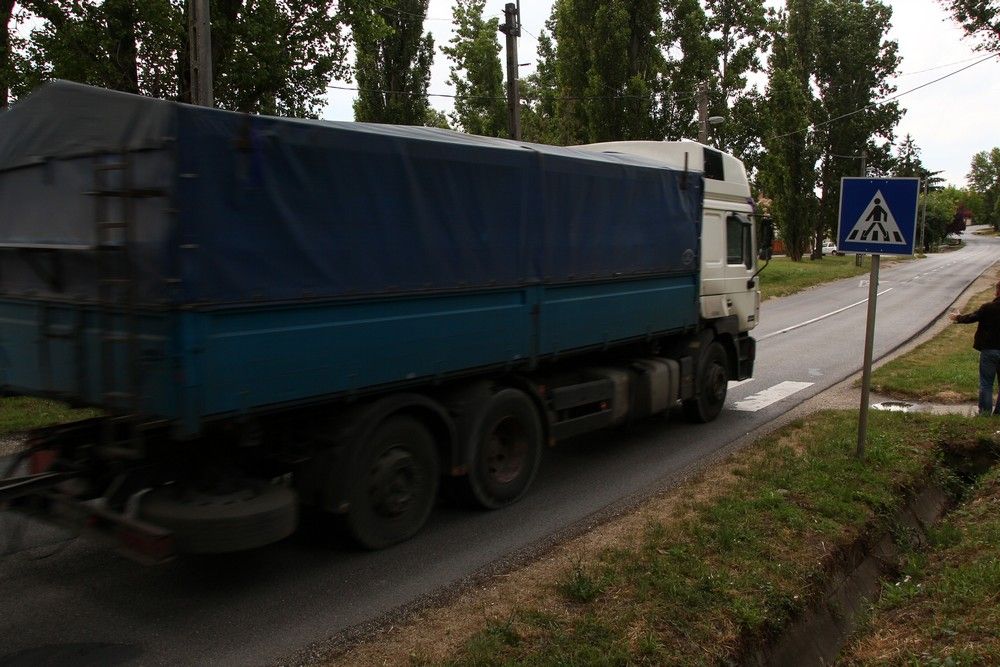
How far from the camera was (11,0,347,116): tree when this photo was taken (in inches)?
590

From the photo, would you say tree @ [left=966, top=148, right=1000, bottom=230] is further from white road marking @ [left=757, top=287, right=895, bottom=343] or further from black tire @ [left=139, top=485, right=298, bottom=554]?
black tire @ [left=139, top=485, right=298, bottom=554]

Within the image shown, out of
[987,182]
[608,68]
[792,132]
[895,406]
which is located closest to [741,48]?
[792,132]

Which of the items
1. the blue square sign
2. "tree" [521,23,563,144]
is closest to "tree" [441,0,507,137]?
"tree" [521,23,563,144]

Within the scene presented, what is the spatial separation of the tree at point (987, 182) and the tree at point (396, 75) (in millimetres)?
136515

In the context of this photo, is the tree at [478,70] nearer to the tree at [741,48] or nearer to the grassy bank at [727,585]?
the tree at [741,48]

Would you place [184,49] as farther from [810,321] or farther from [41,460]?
[810,321]

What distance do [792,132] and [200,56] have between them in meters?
38.2

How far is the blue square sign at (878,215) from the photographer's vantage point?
268 inches

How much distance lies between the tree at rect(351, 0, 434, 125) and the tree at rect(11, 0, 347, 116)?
465 inches

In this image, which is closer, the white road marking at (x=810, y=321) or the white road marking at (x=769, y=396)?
the white road marking at (x=769, y=396)

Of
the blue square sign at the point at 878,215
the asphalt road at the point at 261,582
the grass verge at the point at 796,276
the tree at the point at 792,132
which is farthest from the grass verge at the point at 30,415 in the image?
the tree at the point at 792,132

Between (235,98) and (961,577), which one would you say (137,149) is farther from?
(235,98)

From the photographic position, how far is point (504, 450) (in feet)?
22.1

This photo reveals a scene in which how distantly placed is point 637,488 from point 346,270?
3.50 meters
